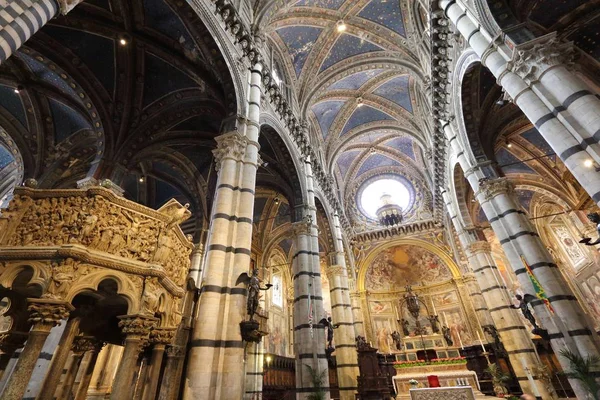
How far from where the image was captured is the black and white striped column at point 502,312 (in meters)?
9.30

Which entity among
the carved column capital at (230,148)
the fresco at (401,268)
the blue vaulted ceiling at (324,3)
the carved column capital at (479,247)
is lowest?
the carved column capital at (479,247)

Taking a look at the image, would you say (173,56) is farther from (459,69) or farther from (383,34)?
(383,34)

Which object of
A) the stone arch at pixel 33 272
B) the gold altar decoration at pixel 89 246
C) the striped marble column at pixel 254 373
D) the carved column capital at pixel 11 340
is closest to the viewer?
the stone arch at pixel 33 272

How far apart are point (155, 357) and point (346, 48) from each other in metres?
16.1

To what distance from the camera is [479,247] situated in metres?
12.6

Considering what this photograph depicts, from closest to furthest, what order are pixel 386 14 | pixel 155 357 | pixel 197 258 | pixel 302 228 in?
pixel 155 357 → pixel 302 228 → pixel 197 258 → pixel 386 14

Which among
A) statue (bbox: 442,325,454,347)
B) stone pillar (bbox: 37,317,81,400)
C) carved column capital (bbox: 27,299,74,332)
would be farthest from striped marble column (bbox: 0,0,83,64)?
statue (bbox: 442,325,454,347)

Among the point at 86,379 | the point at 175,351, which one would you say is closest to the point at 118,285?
the point at 175,351

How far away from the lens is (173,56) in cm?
945

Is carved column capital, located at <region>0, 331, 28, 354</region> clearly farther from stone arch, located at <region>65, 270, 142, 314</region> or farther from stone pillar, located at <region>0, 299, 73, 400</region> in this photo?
stone arch, located at <region>65, 270, 142, 314</region>

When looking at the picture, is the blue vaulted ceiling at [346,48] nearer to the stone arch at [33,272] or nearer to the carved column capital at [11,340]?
the stone arch at [33,272]

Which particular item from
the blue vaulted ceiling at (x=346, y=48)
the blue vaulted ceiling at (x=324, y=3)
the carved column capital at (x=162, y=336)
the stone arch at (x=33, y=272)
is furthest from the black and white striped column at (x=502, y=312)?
the stone arch at (x=33, y=272)

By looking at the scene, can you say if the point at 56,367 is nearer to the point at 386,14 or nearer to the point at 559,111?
the point at 559,111

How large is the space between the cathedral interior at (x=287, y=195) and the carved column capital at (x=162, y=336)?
33mm
